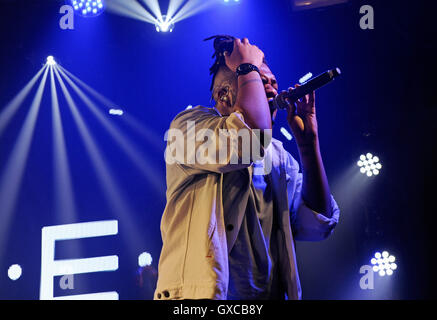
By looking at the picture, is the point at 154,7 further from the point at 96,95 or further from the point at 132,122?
the point at 132,122

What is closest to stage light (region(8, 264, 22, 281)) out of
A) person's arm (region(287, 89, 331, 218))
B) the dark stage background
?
the dark stage background

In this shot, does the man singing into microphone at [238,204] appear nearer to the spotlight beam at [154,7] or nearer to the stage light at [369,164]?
the stage light at [369,164]

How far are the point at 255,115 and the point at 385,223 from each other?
293cm

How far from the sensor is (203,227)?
1341 mm

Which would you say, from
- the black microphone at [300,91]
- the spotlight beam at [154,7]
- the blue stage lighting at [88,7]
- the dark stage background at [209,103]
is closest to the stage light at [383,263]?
the dark stage background at [209,103]

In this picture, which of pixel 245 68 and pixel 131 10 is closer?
pixel 245 68

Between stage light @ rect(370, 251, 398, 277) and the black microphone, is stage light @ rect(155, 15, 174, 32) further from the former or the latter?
stage light @ rect(370, 251, 398, 277)

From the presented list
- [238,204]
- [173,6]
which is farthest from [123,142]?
[238,204]

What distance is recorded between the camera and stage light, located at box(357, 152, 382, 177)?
392cm

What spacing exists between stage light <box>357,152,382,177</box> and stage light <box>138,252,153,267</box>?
2188 mm

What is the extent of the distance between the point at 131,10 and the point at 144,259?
2.41 metres

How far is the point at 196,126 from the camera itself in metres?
1.47

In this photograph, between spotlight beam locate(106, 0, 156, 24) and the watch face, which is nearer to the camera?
the watch face
